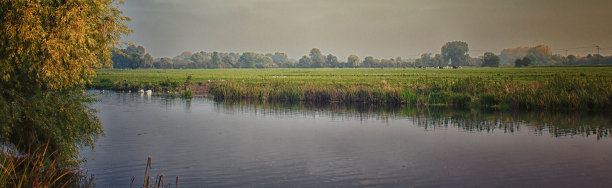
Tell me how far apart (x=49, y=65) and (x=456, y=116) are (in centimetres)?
2346

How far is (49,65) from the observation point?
39.3 feet

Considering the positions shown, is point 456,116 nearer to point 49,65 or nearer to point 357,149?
point 357,149

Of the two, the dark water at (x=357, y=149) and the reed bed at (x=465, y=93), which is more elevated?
the reed bed at (x=465, y=93)

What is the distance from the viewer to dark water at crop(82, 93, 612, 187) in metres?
13.7

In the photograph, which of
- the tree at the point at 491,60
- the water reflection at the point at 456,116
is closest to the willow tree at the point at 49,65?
the water reflection at the point at 456,116

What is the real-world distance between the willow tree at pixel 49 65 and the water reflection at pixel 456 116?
16.2 metres

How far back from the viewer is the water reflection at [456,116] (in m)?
24.1

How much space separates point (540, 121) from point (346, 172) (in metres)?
16.9

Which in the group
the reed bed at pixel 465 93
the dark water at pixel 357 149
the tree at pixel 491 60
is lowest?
the dark water at pixel 357 149

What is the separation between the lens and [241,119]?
27.8 meters

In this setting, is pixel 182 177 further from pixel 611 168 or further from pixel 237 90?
pixel 237 90

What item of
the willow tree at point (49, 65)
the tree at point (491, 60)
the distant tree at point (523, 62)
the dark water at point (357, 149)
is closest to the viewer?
the willow tree at point (49, 65)

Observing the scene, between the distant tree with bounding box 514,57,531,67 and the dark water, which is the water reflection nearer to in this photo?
the dark water

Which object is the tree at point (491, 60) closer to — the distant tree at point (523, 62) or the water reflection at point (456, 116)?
the distant tree at point (523, 62)
